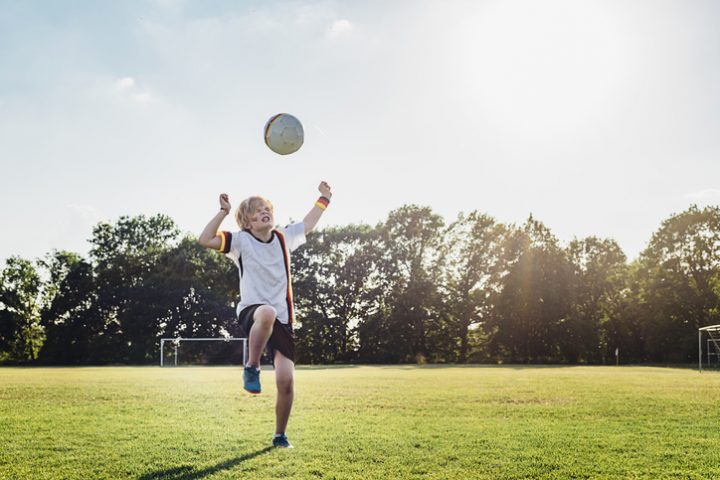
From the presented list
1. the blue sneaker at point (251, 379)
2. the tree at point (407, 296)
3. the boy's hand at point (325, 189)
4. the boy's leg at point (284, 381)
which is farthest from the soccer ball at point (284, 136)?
the tree at point (407, 296)

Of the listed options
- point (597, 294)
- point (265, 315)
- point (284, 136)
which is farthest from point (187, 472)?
point (597, 294)

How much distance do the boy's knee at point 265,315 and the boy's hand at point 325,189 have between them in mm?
1597

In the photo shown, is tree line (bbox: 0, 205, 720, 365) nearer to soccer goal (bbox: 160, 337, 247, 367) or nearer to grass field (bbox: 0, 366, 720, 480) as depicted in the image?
soccer goal (bbox: 160, 337, 247, 367)

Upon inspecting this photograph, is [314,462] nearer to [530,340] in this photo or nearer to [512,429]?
A: [512,429]

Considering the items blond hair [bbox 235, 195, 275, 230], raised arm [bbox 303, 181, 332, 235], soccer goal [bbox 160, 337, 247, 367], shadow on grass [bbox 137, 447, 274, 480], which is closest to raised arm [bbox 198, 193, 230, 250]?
blond hair [bbox 235, 195, 275, 230]

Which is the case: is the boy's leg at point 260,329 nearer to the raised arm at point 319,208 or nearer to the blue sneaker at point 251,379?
the blue sneaker at point 251,379

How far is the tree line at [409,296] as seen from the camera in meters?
55.0

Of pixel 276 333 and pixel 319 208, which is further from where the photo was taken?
pixel 319 208

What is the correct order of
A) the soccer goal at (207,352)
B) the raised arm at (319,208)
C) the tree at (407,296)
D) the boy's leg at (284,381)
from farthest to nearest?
the tree at (407,296), the soccer goal at (207,352), the raised arm at (319,208), the boy's leg at (284,381)

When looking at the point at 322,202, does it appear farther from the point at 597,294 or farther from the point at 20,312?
the point at 20,312

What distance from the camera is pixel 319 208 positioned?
6.76 metres

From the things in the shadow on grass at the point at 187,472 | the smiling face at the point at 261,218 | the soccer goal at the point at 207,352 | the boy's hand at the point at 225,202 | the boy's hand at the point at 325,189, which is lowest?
the soccer goal at the point at 207,352

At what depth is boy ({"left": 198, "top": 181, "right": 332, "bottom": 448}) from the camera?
5785 millimetres

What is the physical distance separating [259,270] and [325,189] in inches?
55.6
